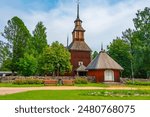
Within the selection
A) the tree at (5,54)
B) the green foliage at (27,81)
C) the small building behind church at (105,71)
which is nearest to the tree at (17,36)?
the tree at (5,54)

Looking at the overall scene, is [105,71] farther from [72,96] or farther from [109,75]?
[72,96]

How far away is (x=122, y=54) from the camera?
66.3m

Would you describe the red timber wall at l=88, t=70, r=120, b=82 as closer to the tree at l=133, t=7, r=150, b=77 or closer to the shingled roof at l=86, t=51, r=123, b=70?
the shingled roof at l=86, t=51, r=123, b=70

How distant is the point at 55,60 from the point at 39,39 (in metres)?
13.8

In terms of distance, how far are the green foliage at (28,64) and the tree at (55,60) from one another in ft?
14.6

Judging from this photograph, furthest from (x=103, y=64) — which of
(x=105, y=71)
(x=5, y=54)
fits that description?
(x=5, y=54)

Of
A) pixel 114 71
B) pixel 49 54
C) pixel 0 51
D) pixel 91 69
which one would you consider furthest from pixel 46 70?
pixel 0 51

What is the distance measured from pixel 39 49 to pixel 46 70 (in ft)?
44.0

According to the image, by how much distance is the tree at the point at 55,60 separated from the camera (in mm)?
55625

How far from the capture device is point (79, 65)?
2527 inches

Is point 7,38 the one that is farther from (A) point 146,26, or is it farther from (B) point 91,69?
(A) point 146,26

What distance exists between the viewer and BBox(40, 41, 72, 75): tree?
55.6 metres

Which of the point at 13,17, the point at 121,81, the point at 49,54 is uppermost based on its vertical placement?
the point at 13,17

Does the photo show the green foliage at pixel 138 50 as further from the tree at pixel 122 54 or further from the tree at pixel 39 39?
the tree at pixel 39 39
